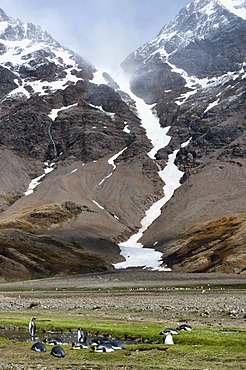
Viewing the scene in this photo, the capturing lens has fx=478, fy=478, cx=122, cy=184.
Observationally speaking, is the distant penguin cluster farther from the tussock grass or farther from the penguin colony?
the tussock grass

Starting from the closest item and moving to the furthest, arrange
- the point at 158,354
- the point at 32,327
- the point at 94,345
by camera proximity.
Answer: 1. the point at 158,354
2. the point at 94,345
3. the point at 32,327

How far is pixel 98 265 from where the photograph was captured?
143750mm

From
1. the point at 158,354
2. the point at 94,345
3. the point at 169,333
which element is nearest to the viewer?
the point at 158,354

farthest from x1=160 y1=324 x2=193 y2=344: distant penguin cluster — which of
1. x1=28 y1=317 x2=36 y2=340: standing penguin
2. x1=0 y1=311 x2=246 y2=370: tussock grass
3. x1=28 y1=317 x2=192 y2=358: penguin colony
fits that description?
Result: x1=28 y1=317 x2=36 y2=340: standing penguin

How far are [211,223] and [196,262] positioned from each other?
146ft

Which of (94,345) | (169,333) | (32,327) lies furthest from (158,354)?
(32,327)

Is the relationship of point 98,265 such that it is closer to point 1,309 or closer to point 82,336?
point 1,309

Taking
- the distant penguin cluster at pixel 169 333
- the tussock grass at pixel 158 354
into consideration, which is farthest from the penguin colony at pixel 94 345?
the tussock grass at pixel 158 354

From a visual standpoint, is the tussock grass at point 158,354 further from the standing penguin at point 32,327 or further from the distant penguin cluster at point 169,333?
the standing penguin at point 32,327

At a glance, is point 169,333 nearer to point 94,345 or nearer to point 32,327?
point 94,345

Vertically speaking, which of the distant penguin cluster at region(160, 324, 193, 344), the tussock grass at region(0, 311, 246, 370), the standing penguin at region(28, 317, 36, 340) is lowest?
the tussock grass at region(0, 311, 246, 370)

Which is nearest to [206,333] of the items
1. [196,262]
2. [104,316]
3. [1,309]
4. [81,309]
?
[104,316]

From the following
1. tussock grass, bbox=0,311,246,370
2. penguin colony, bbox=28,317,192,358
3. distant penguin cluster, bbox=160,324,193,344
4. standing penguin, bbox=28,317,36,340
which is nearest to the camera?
tussock grass, bbox=0,311,246,370

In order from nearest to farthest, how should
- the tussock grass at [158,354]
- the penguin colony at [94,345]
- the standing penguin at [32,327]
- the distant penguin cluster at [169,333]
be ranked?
the tussock grass at [158,354] → the penguin colony at [94,345] → the distant penguin cluster at [169,333] → the standing penguin at [32,327]
